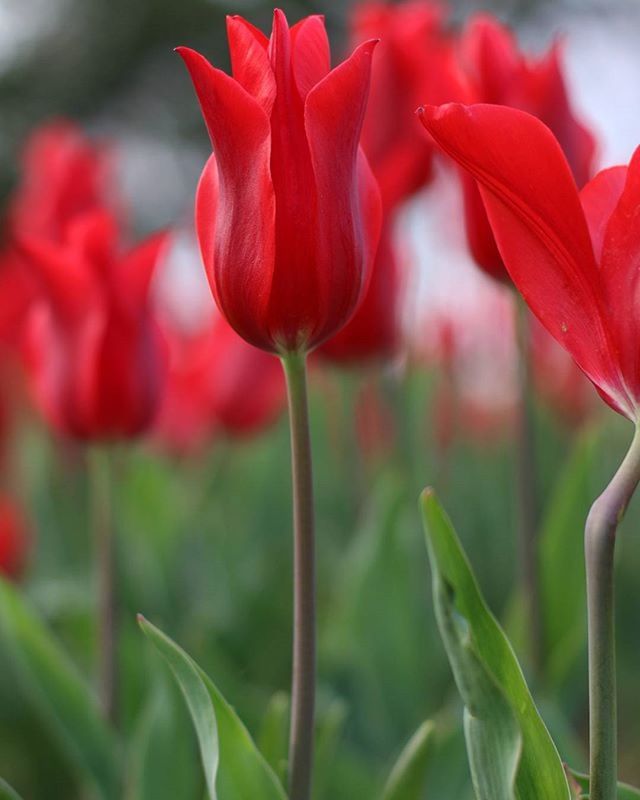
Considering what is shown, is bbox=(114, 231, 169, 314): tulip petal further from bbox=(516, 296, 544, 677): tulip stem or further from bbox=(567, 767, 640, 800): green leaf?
bbox=(567, 767, 640, 800): green leaf

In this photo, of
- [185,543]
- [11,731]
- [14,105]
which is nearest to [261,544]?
[185,543]

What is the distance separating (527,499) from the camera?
2.39ft

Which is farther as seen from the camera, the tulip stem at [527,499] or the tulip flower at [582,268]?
the tulip stem at [527,499]

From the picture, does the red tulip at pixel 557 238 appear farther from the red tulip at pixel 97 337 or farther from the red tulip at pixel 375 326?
the red tulip at pixel 375 326

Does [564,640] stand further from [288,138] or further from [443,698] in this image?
[288,138]

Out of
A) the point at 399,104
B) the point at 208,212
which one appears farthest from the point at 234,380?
the point at 208,212

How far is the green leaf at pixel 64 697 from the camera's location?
2.12 feet

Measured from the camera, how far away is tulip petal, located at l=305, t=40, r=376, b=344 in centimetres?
38

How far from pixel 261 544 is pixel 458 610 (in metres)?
0.96

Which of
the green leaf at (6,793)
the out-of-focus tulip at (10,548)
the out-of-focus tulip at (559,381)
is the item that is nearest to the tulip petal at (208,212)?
the green leaf at (6,793)

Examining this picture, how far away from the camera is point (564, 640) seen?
2.57 ft

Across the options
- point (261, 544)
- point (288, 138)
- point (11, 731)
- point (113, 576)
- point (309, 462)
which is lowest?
point (11, 731)

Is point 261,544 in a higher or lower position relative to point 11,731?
higher

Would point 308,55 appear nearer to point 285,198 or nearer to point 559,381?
point 285,198
